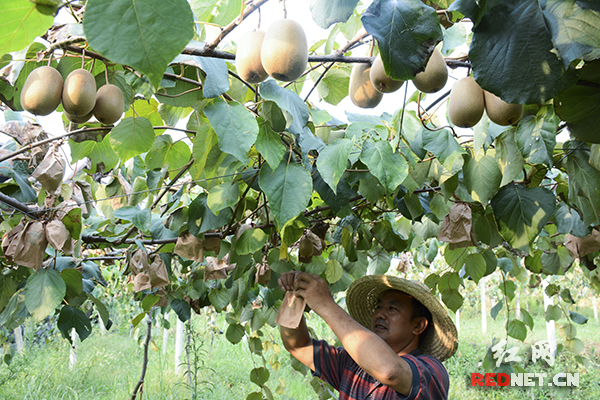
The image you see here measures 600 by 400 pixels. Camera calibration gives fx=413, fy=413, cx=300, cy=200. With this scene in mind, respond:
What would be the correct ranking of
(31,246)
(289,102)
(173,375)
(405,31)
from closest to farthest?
(405,31) → (289,102) → (31,246) → (173,375)

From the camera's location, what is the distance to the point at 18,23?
44cm

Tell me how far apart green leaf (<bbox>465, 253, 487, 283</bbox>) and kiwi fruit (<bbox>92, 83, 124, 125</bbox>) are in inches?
66.0

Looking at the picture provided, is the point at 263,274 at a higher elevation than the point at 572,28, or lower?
lower

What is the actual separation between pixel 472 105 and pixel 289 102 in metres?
0.34

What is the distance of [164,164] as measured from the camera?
1227 millimetres

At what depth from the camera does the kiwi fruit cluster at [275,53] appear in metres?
0.69

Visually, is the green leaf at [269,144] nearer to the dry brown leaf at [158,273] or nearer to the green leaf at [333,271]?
the dry brown leaf at [158,273]

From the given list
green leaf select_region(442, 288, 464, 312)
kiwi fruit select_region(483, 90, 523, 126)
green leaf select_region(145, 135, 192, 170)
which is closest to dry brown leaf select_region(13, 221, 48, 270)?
green leaf select_region(145, 135, 192, 170)

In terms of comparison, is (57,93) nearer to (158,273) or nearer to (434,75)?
(434,75)

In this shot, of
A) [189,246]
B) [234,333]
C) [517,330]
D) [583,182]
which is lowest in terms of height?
[234,333]

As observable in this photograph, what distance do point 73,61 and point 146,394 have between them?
15.9 ft

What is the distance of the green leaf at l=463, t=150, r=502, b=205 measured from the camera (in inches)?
35.5

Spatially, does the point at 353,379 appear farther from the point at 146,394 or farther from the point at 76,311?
the point at 146,394

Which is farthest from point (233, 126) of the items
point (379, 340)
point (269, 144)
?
point (379, 340)
